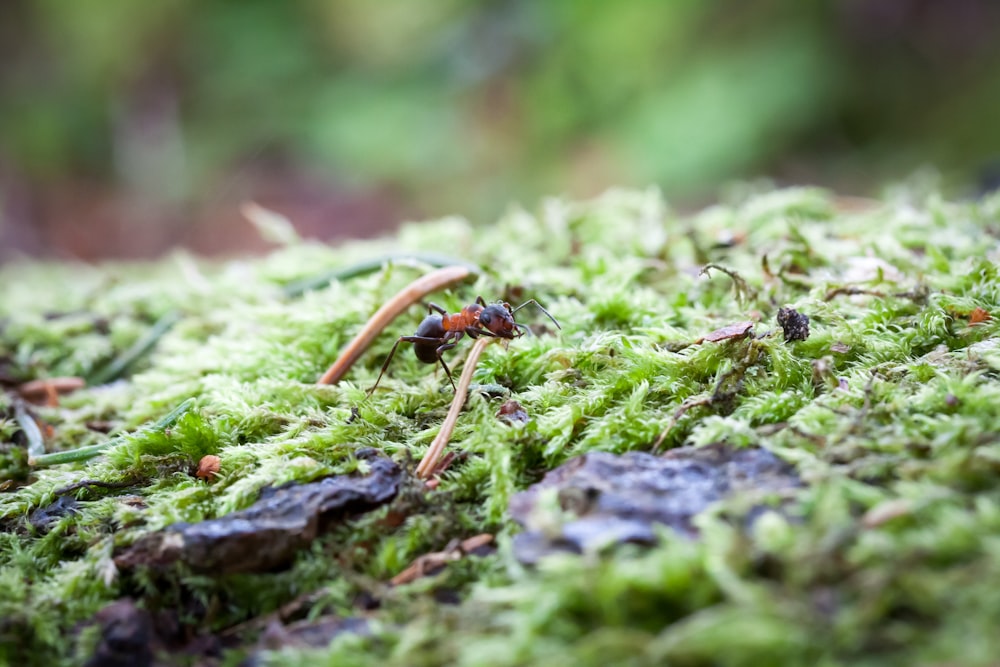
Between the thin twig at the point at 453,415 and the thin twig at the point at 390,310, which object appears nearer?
the thin twig at the point at 453,415

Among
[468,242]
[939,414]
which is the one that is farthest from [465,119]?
[939,414]

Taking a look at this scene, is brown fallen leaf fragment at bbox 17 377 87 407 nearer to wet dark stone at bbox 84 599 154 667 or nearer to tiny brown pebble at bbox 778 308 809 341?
wet dark stone at bbox 84 599 154 667

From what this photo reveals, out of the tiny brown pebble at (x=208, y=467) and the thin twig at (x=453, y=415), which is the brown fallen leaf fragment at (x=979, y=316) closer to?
the thin twig at (x=453, y=415)

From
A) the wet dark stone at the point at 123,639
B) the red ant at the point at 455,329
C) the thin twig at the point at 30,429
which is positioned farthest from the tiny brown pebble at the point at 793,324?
the thin twig at the point at 30,429

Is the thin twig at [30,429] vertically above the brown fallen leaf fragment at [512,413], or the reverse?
the brown fallen leaf fragment at [512,413]

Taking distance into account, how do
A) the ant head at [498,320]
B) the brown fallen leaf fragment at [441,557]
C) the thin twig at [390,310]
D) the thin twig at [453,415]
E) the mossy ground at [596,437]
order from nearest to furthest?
the mossy ground at [596,437]
the brown fallen leaf fragment at [441,557]
the thin twig at [453,415]
the ant head at [498,320]
the thin twig at [390,310]

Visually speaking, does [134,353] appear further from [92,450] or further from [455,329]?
[455,329]

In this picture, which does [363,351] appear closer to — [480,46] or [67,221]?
[480,46]

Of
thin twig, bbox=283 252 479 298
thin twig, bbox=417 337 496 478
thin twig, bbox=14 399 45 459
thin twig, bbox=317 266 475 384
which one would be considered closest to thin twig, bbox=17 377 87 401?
thin twig, bbox=14 399 45 459
